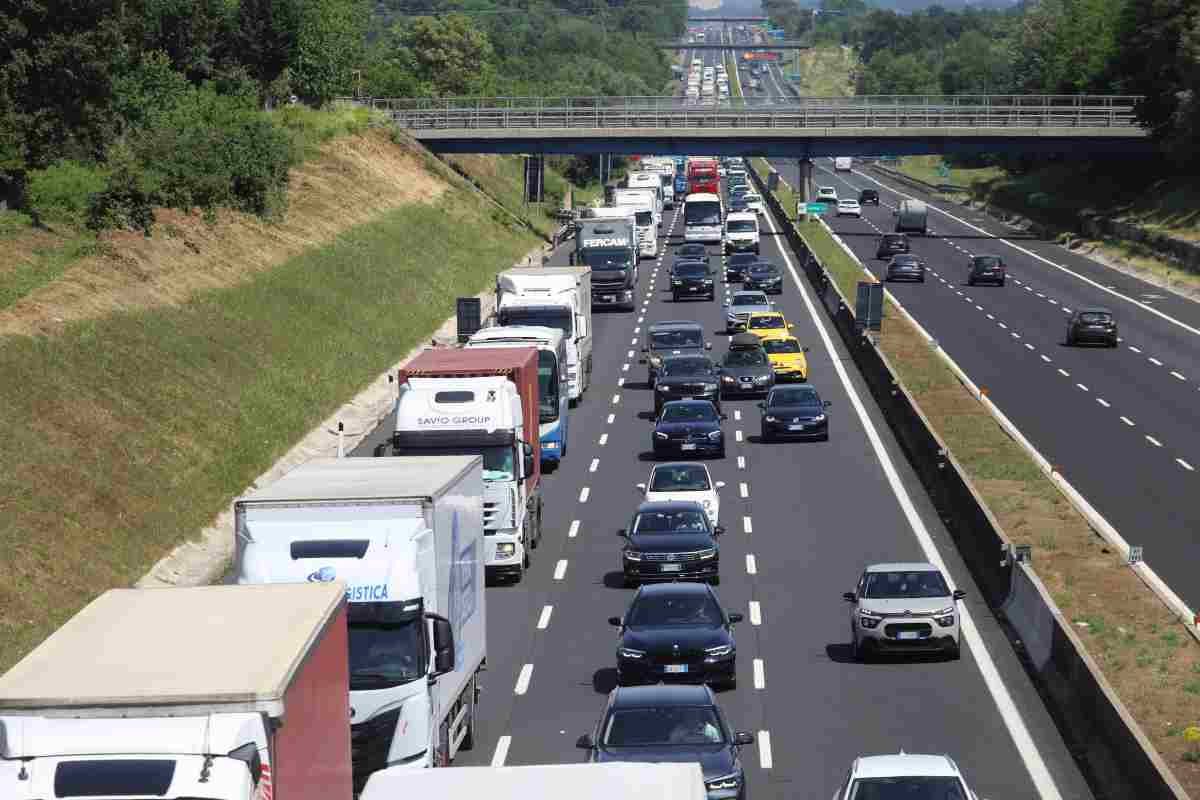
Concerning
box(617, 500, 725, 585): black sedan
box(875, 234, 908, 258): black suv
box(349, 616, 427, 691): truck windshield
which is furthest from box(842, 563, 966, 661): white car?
box(875, 234, 908, 258): black suv

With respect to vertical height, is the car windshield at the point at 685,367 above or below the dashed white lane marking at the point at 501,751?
below

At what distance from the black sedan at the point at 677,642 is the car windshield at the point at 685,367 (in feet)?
83.6

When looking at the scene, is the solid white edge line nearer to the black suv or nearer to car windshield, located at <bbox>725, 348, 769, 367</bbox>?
car windshield, located at <bbox>725, 348, 769, 367</bbox>

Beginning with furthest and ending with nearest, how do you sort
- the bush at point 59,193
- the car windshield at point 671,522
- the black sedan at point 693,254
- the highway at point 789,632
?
the black sedan at point 693,254, the bush at point 59,193, the car windshield at point 671,522, the highway at point 789,632

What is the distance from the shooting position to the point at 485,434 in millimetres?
32500

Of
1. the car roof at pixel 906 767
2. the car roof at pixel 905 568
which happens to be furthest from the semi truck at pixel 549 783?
the car roof at pixel 905 568

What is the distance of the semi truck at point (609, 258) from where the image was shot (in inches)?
2990

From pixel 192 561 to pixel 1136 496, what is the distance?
19755mm

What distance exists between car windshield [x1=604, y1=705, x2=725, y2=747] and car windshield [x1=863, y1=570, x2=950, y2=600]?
309 inches

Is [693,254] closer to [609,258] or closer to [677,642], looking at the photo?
[609,258]

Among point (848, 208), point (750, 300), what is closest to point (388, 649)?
point (750, 300)

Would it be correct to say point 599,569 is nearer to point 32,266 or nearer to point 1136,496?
point 1136,496

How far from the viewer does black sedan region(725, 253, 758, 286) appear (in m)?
86.1

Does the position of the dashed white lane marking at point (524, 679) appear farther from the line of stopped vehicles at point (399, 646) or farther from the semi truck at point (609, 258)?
the semi truck at point (609, 258)
